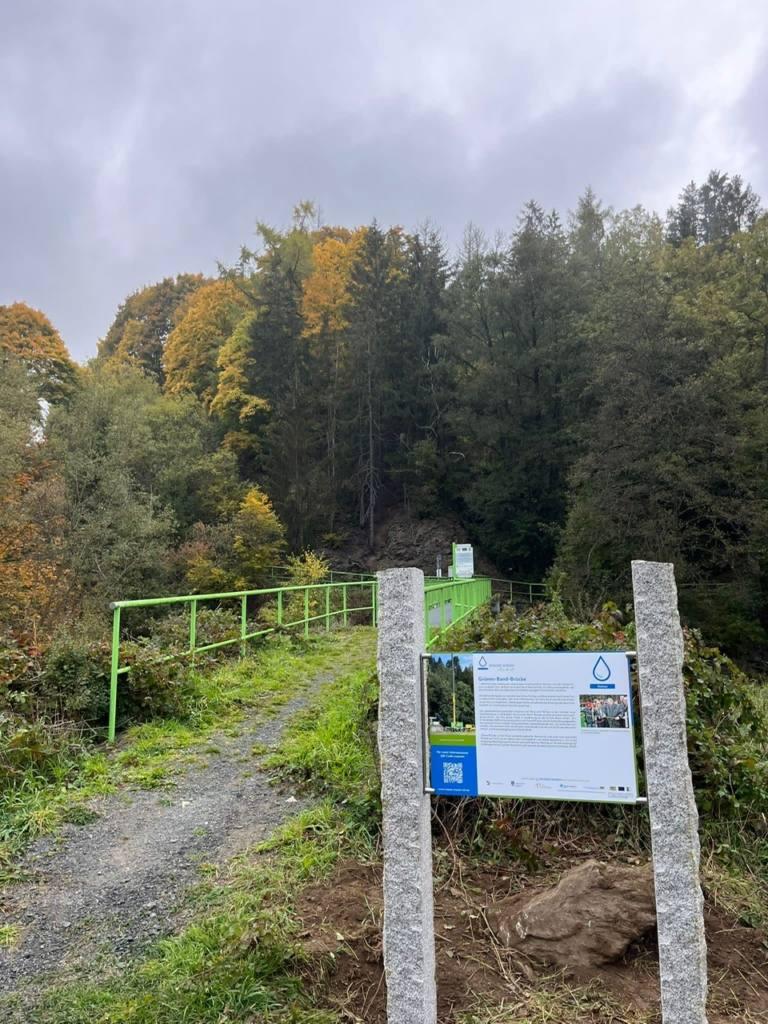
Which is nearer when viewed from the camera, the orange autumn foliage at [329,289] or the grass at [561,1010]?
the grass at [561,1010]

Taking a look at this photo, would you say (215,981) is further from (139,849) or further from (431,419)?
(431,419)

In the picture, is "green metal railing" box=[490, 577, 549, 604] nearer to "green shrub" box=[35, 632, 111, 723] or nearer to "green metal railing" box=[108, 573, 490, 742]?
"green metal railing" box=[108, 573, 490, 742]

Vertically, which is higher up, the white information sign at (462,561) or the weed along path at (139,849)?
the white information sign at (462,561)

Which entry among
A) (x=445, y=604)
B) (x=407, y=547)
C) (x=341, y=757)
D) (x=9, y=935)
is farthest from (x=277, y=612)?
(x=407, y=547)

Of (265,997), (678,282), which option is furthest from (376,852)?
(678,282)

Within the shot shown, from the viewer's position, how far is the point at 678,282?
23125 millimetres

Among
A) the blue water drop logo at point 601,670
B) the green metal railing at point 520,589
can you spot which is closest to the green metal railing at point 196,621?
the blue water drop logo at point 601,670

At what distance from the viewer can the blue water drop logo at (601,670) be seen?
222cm

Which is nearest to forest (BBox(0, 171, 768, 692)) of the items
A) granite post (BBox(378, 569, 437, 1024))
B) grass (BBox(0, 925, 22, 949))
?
grass (BBox(0, 925, 22, 949))

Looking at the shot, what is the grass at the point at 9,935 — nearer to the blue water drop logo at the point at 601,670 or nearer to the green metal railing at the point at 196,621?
the green metal railing at the point at 196,621

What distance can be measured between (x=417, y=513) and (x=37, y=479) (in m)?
17.7

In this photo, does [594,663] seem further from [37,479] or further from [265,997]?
[37,479]

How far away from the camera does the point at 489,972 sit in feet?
8.28

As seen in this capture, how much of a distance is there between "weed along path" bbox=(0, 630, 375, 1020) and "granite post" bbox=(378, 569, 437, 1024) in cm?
123
